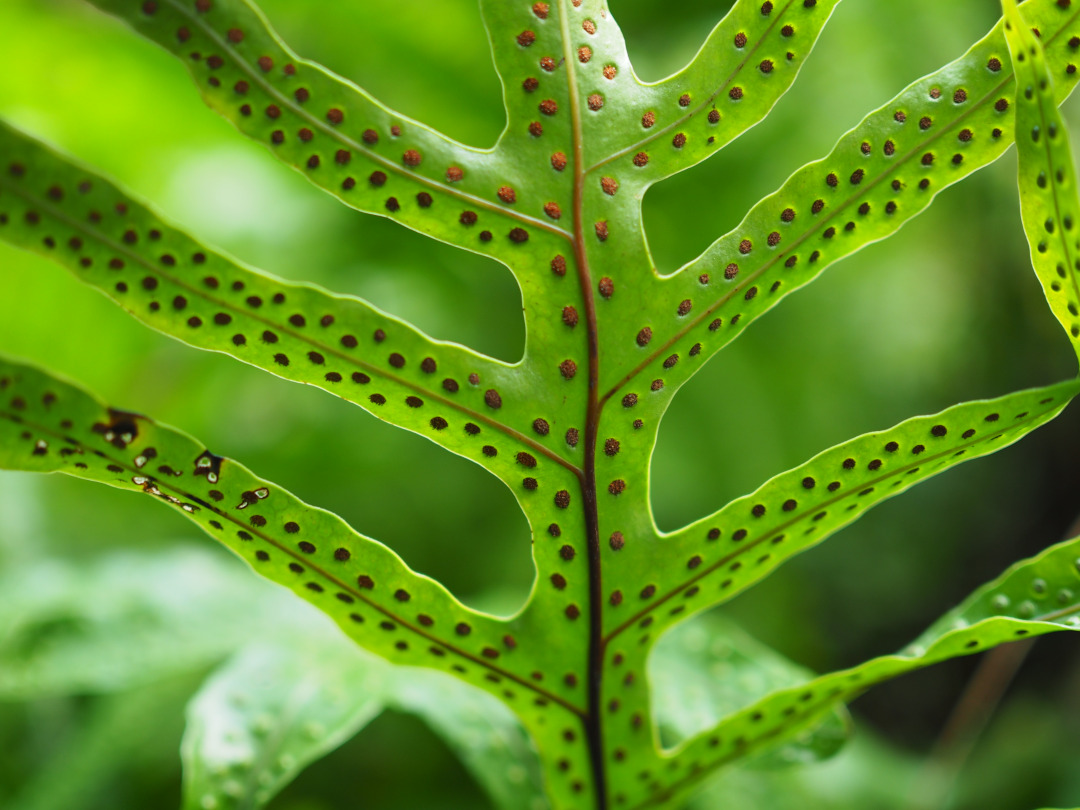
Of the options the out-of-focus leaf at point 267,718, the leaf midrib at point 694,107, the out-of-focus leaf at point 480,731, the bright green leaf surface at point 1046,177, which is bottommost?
the out-of-focus leaf at point 480,731

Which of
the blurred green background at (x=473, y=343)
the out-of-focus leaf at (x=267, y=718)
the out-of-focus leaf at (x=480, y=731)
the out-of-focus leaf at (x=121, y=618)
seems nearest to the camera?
the out-of-focus leaf at (x=267, y=718)

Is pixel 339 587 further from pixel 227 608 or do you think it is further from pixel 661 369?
pixel 227 608

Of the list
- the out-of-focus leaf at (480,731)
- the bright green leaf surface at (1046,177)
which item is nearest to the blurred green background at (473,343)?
the out-of-focus leaf at (480,731)

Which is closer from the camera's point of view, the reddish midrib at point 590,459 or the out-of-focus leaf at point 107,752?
the reddish midrib at point 590,459

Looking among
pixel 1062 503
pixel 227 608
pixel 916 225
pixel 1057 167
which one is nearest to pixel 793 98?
pixel 916 225

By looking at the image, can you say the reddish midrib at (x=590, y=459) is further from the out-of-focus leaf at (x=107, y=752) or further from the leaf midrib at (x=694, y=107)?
the out-of-focus leaf at (x=107, y=752)

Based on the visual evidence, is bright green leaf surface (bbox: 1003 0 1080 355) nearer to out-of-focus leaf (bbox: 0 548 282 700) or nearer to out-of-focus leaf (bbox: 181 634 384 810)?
out-of-focus leaf (bbox: 181 634 384 810)

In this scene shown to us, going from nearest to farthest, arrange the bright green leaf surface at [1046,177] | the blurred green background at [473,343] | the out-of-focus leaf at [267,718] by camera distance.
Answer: the bright green leaf surface at [1046,177], the out-of-focus leaf at [267,718], the blurred green background at [473,343]

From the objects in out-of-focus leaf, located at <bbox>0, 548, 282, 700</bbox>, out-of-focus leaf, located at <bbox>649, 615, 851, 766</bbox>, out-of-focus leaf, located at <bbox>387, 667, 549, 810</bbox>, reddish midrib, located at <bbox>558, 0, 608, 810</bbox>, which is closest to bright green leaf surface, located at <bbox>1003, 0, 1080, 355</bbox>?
reddish midrib, located at <bbox>558, 0, 608, 810</bbox>
